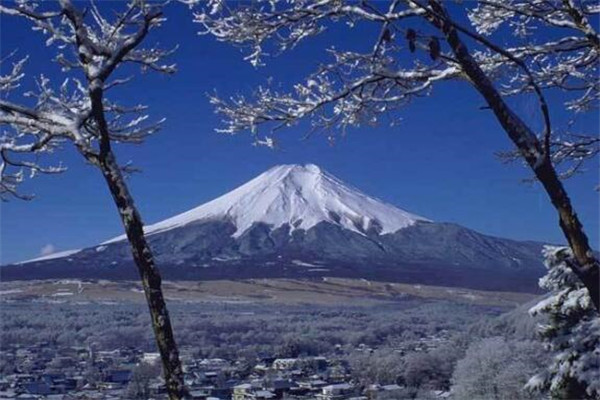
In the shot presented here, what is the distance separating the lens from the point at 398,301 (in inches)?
2375

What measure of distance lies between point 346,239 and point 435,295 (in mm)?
36340

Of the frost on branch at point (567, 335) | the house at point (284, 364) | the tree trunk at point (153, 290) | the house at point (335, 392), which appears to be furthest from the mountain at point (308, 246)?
the tree trunk at point (153, 290)

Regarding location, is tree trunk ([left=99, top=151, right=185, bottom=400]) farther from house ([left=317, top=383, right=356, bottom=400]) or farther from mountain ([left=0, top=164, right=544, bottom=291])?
mountain ([left=0, top=164, right=544, bottom=291])

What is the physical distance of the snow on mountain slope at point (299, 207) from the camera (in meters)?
106

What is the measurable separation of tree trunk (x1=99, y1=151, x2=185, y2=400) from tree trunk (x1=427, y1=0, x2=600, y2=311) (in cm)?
161

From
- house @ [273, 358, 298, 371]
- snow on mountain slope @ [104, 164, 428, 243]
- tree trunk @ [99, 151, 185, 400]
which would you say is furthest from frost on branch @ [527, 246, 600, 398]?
snow on mountain slope @ [104, 164, 428, 243]

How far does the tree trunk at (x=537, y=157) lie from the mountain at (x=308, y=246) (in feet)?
191

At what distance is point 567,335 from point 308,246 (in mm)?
85462

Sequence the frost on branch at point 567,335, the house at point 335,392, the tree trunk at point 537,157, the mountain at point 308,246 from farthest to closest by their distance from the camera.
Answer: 1. the mountain at point 308,246
2. the house at point 335,392
3. the frost on branch at point 567,335
4. the tree trunk at point 537,157

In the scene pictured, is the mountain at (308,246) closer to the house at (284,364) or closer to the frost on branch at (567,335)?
the house at (284,364)

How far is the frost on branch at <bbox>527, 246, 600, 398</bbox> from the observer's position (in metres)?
9.59

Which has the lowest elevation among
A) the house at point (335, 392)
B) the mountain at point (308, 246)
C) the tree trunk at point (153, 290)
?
the house at point (335, 392)

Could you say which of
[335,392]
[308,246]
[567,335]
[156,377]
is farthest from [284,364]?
[308,246]

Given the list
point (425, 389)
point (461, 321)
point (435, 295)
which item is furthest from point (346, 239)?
point (425, 389)
